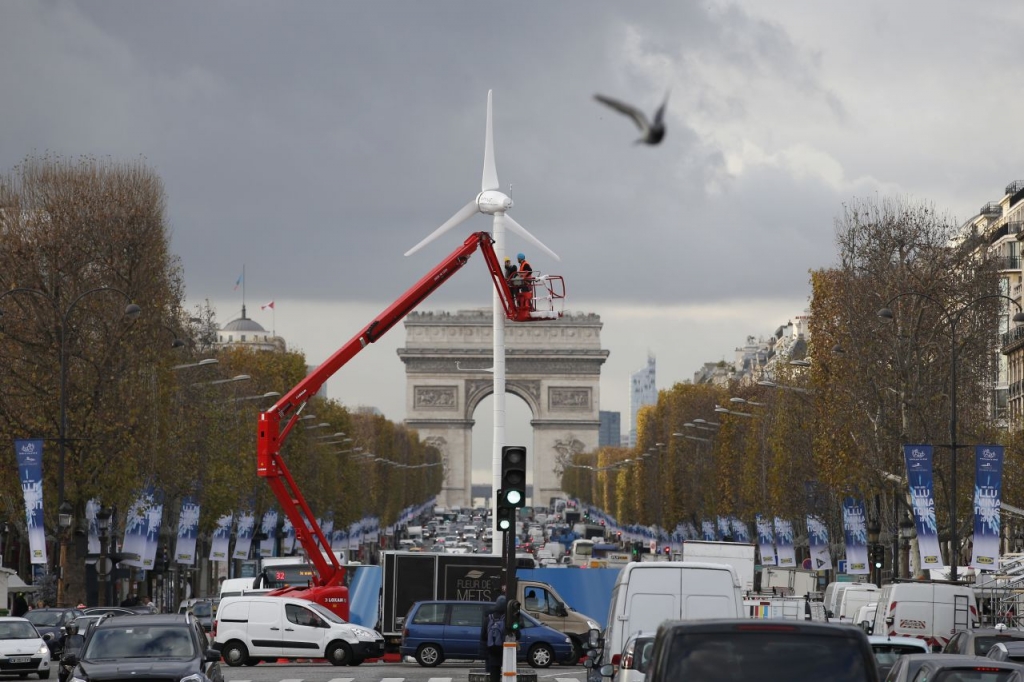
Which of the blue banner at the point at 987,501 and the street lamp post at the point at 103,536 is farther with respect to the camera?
the street lamp post at the point at 103,536

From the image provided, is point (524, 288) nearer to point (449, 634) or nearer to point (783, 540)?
point (449, 634)

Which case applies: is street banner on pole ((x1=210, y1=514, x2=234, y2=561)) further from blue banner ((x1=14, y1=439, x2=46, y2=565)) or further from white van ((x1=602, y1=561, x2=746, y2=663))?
white van ((x1=602, y1=561, x2=746, y2=663))

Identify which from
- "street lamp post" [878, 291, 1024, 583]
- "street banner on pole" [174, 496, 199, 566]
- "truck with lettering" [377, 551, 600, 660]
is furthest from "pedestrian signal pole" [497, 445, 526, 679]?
"street banner on pole" [174, 496, 199, 566]

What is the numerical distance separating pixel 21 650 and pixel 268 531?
4432cm

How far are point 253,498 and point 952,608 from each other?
1791 inches

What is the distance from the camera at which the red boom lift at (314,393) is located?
127 ft

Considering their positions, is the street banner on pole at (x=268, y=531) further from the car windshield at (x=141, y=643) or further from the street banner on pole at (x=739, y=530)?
the car windshield at (x=141, y=643)

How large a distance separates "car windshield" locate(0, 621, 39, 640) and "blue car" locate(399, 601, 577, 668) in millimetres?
8273

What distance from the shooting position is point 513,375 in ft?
566

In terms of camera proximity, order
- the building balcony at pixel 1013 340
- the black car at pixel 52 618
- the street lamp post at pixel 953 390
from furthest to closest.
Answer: the building balcony at pixel 1013 340, the street lamp post at pixel 953 390, the black car at pixel 52 618

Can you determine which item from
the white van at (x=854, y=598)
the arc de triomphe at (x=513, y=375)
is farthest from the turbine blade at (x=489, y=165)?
the arc de triomphe at (x=513, y=375)

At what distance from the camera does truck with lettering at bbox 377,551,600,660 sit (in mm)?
44719

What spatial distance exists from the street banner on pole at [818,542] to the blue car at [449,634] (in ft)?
83.8

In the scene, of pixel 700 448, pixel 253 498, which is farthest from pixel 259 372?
pixel 700 448
